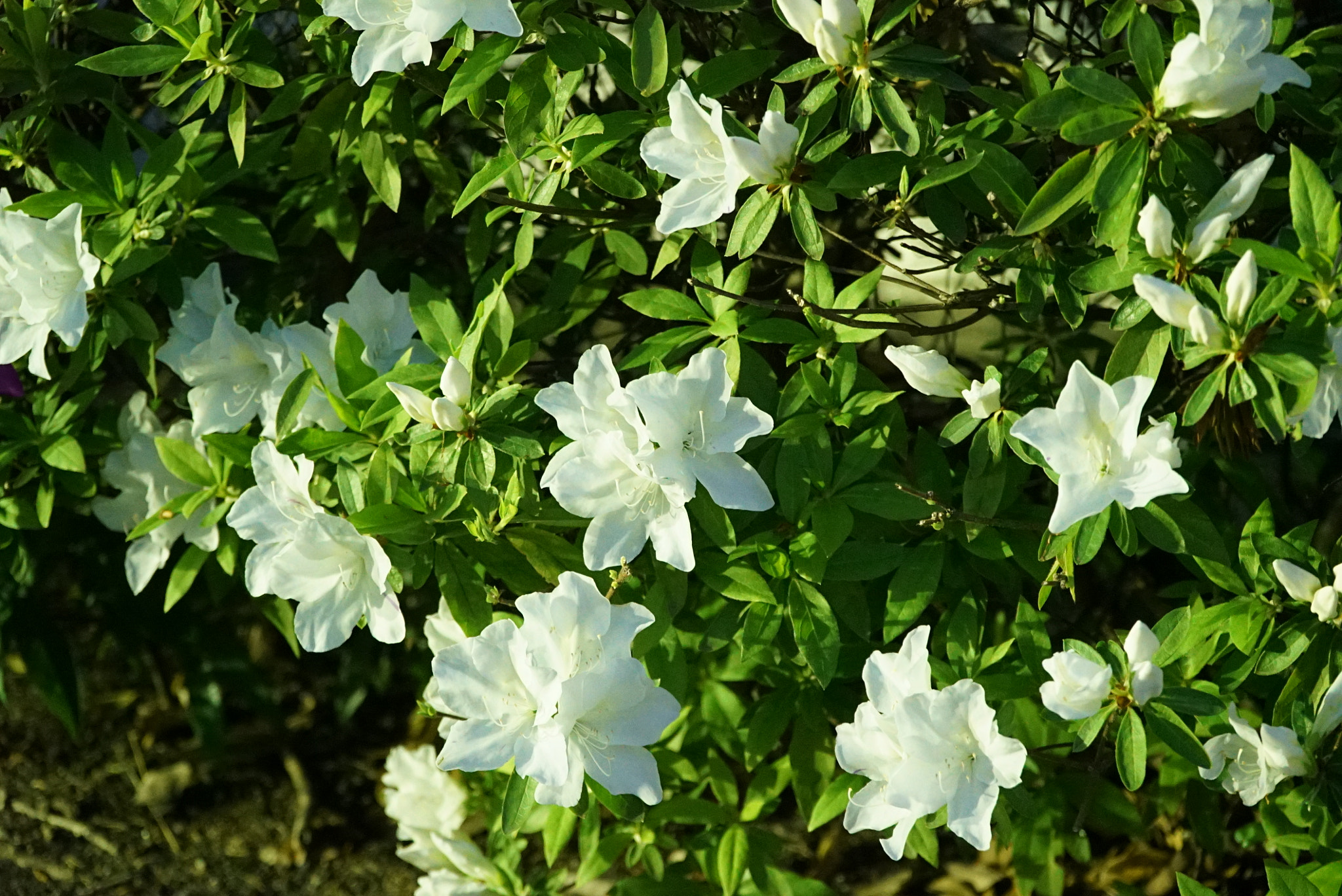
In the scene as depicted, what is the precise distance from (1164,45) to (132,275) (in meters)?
1.50

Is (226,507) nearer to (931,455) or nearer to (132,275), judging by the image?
(132,275)

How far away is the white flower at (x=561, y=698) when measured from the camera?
1.47 meters

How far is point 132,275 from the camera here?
6.17ft

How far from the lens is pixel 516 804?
5.26 ft

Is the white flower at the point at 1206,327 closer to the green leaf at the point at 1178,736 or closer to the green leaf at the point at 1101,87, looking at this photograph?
the green leaf at the point at 1101,87

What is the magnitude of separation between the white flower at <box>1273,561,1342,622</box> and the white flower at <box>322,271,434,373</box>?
1242 mm

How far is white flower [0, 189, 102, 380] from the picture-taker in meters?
1.76

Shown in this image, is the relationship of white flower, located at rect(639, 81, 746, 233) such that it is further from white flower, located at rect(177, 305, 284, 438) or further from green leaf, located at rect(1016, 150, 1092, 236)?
white flower, located at rect(177, 305, 284, 438)

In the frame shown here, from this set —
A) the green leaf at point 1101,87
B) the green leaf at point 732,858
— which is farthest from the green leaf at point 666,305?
the green leaf at point 732,858

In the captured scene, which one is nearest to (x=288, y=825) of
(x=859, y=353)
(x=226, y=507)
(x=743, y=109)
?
(x=226, y=507)

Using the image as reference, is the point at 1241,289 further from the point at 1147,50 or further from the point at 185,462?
the point at 185,462

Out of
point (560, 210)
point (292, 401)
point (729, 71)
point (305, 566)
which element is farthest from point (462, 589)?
point (729, 71)

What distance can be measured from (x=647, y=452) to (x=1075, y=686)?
58 cm

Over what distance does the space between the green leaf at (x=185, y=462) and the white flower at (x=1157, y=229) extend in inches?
56.0
